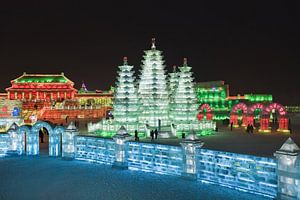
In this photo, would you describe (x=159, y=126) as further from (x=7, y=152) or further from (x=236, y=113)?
(x=7, y=152)

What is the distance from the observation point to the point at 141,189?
11297 millimetres

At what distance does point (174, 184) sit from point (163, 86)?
2137 cm

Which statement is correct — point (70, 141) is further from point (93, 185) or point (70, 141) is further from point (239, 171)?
point (239, 171)

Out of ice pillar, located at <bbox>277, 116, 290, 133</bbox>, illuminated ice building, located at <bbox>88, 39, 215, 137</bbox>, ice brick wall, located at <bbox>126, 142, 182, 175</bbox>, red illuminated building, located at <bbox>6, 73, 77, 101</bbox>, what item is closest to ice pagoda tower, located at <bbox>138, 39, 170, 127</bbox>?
illuminated ice building, located at <bbox>88, 39, 215, 137</bbox>

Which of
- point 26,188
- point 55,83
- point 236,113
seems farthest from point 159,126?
point 55,83

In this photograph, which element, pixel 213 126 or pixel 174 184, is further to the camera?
pixel 213 126

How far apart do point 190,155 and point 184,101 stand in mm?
19083

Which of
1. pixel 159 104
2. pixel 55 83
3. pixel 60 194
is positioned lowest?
pixel 60 194

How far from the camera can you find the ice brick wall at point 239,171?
10.2 metres

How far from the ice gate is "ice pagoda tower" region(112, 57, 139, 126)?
42.7 feet

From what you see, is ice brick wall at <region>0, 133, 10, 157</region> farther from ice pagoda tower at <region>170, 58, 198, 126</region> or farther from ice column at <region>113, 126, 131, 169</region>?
ice pagoda tower at <region>170, 58, 198, 126</region>

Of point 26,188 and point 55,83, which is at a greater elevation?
point 55,83

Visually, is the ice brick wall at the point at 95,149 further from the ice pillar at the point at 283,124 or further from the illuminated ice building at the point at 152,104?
the ice pillar at the point at 283,124

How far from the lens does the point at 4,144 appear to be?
18.0 metres
